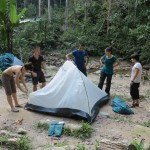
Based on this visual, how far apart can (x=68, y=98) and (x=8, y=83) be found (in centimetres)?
143

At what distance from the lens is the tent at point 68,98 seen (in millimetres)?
7059

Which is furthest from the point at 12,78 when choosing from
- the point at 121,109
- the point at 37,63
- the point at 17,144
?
the point at 121,109

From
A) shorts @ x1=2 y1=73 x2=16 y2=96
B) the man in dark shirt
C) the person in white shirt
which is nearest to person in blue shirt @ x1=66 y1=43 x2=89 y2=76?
the man in dark shirt

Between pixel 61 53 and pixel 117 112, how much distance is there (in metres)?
9.98

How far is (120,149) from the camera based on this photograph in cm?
477

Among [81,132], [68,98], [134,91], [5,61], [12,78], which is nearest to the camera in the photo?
[81,132]

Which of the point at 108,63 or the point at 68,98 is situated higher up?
the point at 108,63

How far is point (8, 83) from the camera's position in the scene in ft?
23.6

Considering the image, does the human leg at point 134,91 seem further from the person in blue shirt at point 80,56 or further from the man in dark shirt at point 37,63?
the man in dark shirt at point 37,63

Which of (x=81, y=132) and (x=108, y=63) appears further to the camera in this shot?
(x=108, y=63)

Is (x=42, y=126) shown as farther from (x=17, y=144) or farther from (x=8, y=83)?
(x=8, y=83)

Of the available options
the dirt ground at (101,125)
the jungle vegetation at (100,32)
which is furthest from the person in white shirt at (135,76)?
the jungle vegetation at (100,32)

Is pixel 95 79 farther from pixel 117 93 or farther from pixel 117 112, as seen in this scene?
pixel 117 112

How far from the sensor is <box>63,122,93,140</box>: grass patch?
618 cm
